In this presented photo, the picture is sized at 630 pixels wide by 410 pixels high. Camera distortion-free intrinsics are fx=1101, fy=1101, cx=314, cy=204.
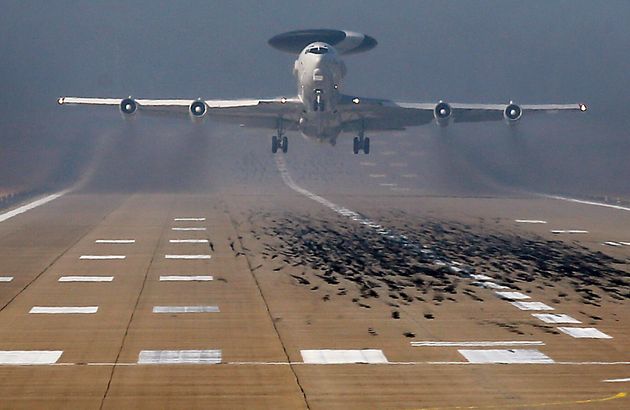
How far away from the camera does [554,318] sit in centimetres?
2723

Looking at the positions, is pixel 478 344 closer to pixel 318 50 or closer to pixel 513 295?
pixel 513 295

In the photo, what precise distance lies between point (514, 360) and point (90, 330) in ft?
31.6

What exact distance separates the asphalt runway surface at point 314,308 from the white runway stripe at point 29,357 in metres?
0.06

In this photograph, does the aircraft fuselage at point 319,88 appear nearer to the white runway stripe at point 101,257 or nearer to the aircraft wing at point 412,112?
the aircraft wing at point 412,112

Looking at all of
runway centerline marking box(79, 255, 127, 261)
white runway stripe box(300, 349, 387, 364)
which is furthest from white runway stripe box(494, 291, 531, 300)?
runway centerline marking box(79, 255, 127, 261)

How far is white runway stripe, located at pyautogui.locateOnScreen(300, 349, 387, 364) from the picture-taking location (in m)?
21.2

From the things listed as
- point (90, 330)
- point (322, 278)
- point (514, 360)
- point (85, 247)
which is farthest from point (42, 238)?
point (514, 360)

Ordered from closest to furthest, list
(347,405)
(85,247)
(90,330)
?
(347,405) < (90,330) < (85,247)

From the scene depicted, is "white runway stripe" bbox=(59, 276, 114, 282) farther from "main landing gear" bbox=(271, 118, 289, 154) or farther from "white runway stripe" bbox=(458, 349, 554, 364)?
"main landing gear" bbox=(271, 118, 289, 154)

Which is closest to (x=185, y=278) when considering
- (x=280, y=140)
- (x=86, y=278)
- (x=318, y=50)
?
(x=86, y=278)

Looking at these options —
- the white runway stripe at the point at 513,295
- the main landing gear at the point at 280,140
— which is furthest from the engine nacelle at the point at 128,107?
the white runway stripe at the point at 513,295

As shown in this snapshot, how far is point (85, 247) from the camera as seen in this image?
45969 mm

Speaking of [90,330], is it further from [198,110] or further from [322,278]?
[198,110]

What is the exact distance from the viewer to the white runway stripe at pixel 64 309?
27.8 meters
